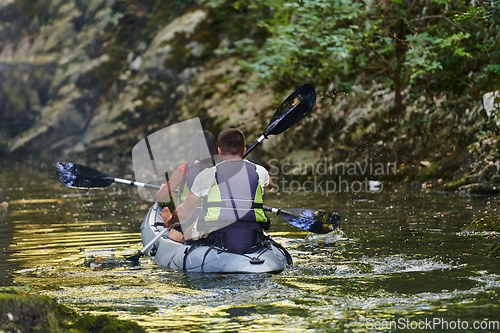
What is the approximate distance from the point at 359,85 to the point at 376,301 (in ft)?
38.8

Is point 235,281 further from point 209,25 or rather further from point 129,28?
point 129,28

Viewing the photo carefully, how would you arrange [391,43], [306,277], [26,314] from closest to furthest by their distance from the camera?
1. [26,314]
2. [306,277]
3. [391,43]

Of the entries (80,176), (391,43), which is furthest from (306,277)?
(391,43)

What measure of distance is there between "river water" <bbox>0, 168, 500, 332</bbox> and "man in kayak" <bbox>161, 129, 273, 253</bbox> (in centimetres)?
46

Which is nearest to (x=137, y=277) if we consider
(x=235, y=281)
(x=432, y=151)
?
(x=235, y=281)

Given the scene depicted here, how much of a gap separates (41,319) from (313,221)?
375 centimetres

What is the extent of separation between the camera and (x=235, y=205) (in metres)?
6.04

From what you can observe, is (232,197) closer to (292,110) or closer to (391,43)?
(292,110)

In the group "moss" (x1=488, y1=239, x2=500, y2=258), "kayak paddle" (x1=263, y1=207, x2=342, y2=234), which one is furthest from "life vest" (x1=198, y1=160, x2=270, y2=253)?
"moss" (x1=488, y1=239, x2=500, y2=258)

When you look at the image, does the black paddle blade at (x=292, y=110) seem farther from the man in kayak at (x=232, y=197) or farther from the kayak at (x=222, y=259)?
the kayak at (x=222, y=259)

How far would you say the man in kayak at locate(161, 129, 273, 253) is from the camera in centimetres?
601

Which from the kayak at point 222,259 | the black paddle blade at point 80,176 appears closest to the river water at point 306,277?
the kayak at point 222,259

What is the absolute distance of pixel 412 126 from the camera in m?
14.5

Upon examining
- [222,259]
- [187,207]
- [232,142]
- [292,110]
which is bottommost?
[222,259]
